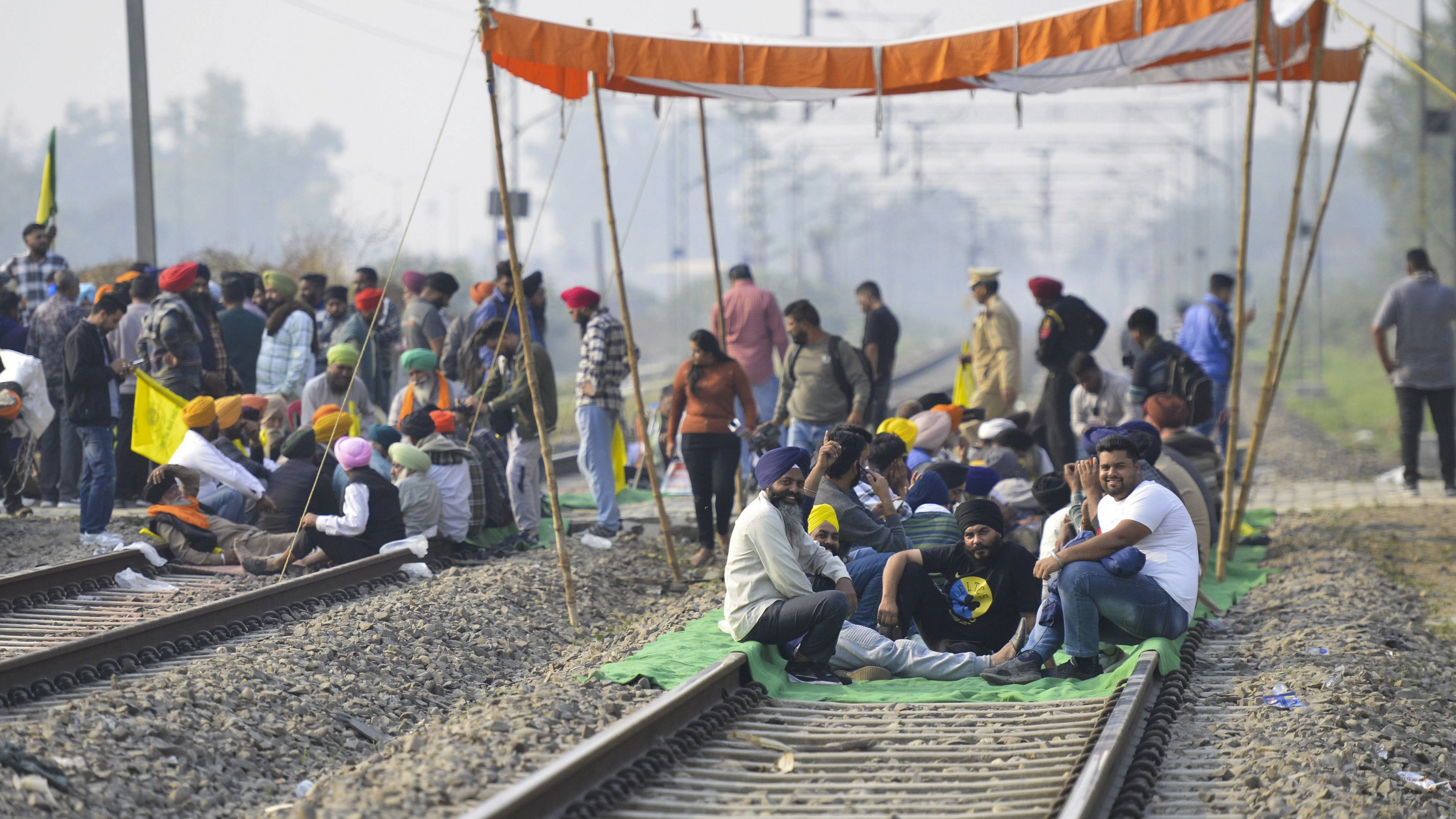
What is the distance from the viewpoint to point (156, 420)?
11.4m

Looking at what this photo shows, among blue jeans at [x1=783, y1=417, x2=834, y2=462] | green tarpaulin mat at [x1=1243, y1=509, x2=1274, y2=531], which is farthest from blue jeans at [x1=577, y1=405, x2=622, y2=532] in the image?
green tarpaulin mat at [x1=1243, y1=509, x2=1274, y2=531]

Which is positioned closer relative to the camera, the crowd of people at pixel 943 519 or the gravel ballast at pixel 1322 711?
the gravel ballast at pixel 1322 711

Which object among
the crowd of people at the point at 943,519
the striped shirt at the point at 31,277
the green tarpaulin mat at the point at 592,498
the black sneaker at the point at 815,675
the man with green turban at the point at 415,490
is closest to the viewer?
the crowd of people at the point at 943,519

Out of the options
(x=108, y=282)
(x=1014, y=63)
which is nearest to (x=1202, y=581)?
(x=1014, y=63)

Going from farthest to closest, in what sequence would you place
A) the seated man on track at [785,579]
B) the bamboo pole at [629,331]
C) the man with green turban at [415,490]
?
1. the man with green turban at [415,490]
2. the bamboo pole at [629,331]
3. the seated man on track at [785,579]

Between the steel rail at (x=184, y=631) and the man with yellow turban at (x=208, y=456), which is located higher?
the man with yellow turban at (x=208, y=456)

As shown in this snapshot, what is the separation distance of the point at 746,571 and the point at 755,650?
1.28 ft

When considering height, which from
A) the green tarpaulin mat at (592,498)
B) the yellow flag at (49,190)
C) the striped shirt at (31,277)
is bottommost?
the green tarpaulin mat at (592,498)

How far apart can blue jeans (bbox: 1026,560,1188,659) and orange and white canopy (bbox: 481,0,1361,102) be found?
419 cm

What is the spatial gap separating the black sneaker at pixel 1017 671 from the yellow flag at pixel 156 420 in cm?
689

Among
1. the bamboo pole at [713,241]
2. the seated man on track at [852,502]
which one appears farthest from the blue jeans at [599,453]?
the seated man on track at [852,502]

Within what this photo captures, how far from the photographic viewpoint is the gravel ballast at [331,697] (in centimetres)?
563

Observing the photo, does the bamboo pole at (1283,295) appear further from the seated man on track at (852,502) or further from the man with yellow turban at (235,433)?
the man with yellow turban at (235,433)

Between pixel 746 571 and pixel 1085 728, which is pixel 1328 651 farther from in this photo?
pixel 746 571
